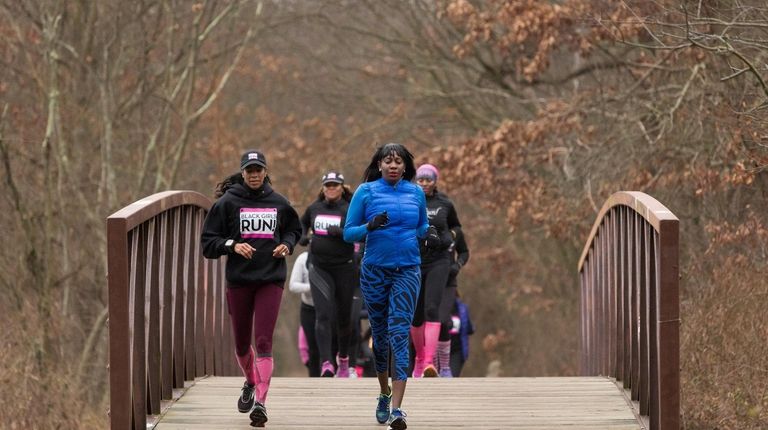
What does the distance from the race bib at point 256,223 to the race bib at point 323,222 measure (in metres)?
3.04

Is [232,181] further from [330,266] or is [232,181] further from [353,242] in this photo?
[330,266]

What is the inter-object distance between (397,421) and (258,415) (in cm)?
73

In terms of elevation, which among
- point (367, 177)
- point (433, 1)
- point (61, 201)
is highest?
point (433, 1)

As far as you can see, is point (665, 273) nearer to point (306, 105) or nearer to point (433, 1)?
point (433, 1)

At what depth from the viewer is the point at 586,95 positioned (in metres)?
17.7

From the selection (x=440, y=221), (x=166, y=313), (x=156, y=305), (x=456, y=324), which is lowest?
(x=456, y=324)

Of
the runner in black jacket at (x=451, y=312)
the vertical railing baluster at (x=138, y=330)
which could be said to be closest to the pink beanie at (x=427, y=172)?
the runner in black jacket at (x=451, y=312)

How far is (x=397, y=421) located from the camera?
7707 mm

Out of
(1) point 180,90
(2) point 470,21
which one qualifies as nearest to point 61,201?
(1) point 180,90

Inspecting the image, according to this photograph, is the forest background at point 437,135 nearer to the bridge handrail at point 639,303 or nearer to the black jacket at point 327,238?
the bridge handrail at point 639,303

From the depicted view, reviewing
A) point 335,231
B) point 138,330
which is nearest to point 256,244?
point 138,330

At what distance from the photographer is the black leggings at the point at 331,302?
11.3m

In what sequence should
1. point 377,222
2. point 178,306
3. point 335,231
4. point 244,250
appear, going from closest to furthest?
point 377,222
point 244,250
point 178,306
point 335,231

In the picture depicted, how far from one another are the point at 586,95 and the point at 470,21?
209cm
